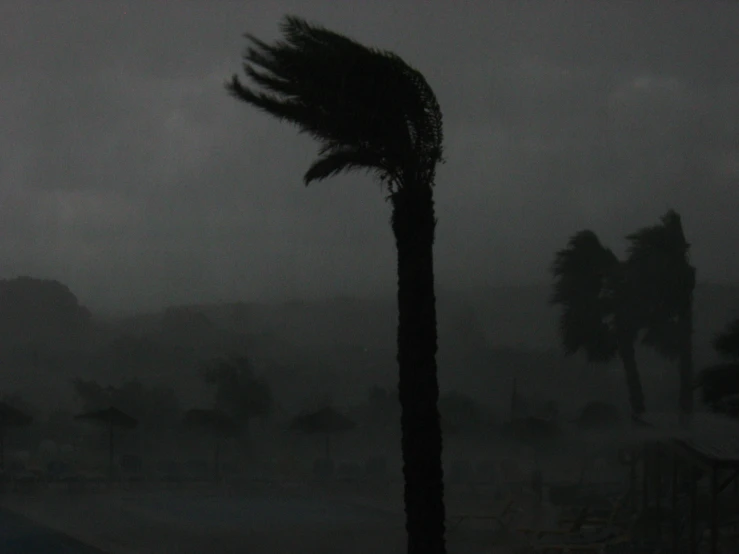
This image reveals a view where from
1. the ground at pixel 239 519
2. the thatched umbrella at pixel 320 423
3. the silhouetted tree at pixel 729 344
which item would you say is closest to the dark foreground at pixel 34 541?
the ground at pixel 239 519

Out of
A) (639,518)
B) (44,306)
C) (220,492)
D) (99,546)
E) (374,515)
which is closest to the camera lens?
(99,546)

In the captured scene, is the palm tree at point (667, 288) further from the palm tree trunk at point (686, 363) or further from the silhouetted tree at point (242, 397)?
the silhouetted tree at point (242, 397)

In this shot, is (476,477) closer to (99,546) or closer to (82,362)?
(99,546)

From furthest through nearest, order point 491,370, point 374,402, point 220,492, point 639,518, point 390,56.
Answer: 1. point 491,370
2. point 374,402
3. point 220,492
4. point 639,518
5. point 390,56

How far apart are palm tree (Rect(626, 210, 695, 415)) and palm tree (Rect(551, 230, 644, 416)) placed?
0.49m

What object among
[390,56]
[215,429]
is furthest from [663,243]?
[390,56]

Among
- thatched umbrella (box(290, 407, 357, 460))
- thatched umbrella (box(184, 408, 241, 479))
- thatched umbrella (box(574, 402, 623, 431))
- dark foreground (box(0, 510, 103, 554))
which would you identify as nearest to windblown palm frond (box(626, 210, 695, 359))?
thatched umbrella (box(574, 402, 623, 431))

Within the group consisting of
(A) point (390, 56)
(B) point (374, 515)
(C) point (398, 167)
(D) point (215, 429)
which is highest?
(A) point (390, 56)

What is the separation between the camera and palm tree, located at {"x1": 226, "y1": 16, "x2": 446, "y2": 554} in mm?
9562

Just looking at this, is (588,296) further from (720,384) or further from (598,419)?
(720,384)

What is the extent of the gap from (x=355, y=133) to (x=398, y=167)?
616 millimetres

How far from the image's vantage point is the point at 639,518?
62.8ft

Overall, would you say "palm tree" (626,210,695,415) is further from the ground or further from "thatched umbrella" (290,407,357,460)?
"thatched umbrella" (290,407,357,460)

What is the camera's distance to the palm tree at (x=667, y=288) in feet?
93.5
